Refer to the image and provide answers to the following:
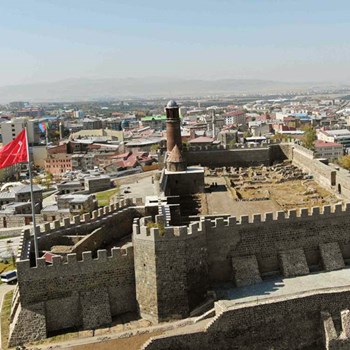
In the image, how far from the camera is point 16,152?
21.0 m

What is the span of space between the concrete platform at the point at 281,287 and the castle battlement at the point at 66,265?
4679 millimetres

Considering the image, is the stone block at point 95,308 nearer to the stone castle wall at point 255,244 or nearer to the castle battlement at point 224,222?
the stone castle wall at point 255,244

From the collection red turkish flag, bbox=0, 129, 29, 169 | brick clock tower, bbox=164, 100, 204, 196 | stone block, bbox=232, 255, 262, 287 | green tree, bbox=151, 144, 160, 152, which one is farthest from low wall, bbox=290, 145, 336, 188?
green tree, bbox=151, 144, 160, 152

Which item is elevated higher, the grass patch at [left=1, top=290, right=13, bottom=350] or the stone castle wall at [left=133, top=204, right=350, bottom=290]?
the stone castle wall at [left=133, top=204, right=350, bottom=290]

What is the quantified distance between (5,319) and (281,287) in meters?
11.7

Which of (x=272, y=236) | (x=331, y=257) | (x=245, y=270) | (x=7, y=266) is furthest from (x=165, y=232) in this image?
(x=7, y=266)

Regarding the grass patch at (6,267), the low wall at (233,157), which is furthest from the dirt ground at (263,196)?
the grass patch at (6,267)

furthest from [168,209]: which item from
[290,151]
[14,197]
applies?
[14,197]

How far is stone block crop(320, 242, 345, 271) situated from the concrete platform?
357mm

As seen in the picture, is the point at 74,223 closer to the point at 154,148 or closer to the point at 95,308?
the point at 95,308

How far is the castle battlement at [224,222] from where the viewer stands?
64.4 ft

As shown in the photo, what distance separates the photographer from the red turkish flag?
20.8 meters

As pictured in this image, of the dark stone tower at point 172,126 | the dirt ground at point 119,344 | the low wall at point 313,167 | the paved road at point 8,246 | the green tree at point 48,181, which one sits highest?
the dark stone tower at point 172,126

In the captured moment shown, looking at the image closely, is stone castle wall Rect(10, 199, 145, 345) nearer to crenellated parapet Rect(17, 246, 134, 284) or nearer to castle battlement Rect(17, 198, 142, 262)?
crenellated parapet Rect(17, 246, 134, 284)
